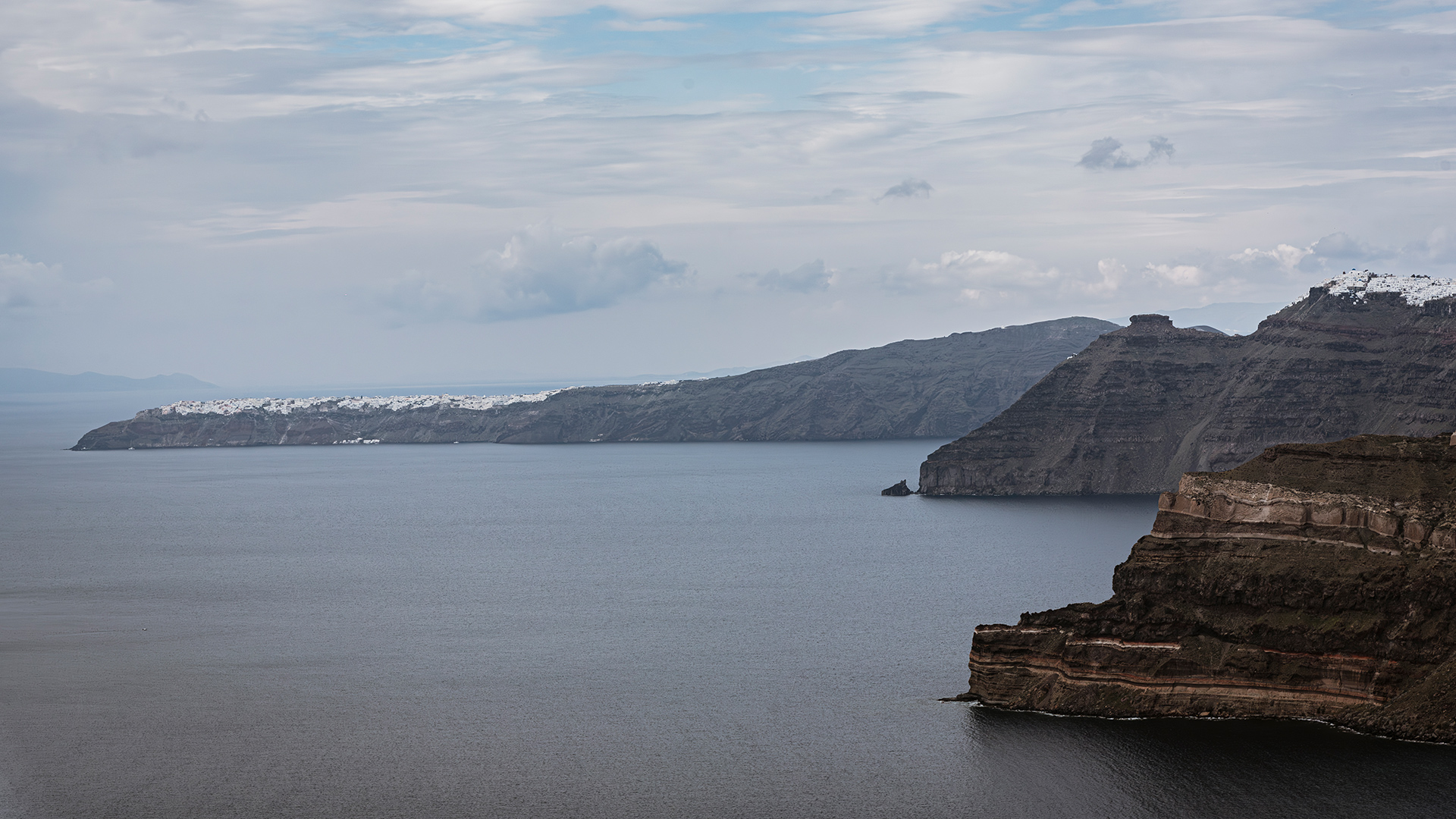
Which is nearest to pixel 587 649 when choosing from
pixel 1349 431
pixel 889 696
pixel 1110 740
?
pixel 889 696

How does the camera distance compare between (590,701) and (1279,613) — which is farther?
(590,701)

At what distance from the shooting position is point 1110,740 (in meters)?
59.0

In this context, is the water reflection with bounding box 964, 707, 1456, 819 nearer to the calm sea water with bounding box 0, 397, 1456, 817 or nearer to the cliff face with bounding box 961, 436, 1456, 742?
the calm sea water with bounding box 0, 397, 1456, 817

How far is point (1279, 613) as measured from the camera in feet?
200

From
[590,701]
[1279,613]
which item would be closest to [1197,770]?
[1279,613]

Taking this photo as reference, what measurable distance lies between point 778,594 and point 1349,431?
423ft

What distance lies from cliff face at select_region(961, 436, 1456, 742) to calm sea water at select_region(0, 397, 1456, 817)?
66.9 inches

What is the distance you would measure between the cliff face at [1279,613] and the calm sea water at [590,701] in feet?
5.57

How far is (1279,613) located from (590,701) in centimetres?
3492

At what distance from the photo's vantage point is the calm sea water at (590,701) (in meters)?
54.0

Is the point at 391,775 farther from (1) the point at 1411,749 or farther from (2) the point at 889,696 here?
(1) the point at 1411,749

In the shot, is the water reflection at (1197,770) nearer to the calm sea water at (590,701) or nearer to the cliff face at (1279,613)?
the calm sea water at (590,701)

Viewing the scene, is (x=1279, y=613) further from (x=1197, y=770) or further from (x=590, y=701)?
(x=590, y=701)

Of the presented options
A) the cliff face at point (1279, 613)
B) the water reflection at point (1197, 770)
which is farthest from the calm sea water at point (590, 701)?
the cliff face at point (1279, 613)
